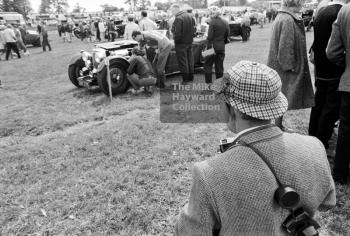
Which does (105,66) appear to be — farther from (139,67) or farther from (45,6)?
(45,6)

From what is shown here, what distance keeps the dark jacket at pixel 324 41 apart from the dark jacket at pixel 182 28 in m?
4.11

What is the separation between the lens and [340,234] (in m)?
2.63

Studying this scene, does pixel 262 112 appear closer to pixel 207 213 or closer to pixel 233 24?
pixel 207 213

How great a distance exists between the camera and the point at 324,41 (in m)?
3.45

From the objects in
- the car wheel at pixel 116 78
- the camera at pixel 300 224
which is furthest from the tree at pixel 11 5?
the camera at pixel 300 224

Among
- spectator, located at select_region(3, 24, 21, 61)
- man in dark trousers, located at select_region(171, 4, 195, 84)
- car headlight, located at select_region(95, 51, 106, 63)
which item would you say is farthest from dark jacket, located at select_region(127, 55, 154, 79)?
spectator, located at select_region(3, 24, 21, 61)

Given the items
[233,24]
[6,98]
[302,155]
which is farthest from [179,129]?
[233,24]

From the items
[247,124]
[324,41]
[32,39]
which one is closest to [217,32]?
[324,41]

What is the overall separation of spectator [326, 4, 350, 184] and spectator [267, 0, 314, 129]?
0.69 metres

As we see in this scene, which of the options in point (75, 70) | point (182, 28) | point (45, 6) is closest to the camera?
point (182, 28)

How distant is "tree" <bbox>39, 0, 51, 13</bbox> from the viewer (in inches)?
4250

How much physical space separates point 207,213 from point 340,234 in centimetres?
206

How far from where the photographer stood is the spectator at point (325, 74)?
3338mm

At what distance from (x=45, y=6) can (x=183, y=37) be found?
118m
